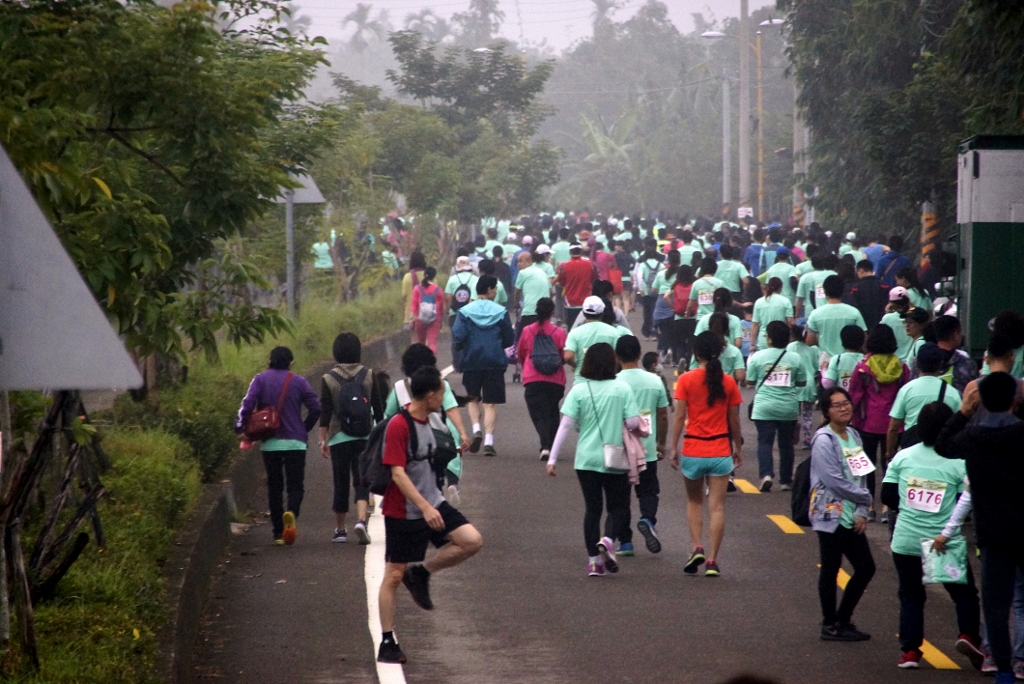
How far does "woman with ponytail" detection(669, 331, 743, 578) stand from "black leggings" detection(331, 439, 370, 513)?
2.48 meters

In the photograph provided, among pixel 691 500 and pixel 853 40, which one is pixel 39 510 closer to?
pixel 691 500

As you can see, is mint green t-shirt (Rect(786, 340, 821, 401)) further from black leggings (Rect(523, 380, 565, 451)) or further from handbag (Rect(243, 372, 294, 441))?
handbag (Rect(243, 372, 294, 441))

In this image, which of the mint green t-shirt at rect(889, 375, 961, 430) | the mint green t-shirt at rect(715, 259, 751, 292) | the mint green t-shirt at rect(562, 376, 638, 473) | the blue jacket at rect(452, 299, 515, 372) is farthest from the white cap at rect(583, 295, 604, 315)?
the mint green t-shirt at rect(715, 259, 751, 292)

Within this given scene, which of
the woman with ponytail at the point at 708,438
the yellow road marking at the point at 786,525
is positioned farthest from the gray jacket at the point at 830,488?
the yellow road marking at the point at 786,525

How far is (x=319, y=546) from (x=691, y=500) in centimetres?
291

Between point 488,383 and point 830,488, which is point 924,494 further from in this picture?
point 488,383

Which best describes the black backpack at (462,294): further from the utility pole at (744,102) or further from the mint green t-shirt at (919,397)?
the utility pole at (744,102)

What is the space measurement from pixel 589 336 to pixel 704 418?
11.5ft

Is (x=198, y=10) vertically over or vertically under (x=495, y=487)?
over

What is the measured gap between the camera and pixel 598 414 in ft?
33.9

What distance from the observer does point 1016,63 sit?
1560 centimetres

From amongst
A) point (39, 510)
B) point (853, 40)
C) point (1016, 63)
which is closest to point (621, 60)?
point (853, 40)

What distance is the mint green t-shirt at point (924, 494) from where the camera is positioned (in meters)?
7.99

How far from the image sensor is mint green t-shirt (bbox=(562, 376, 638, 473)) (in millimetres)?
10305
